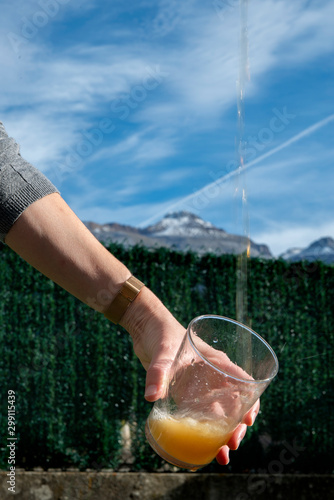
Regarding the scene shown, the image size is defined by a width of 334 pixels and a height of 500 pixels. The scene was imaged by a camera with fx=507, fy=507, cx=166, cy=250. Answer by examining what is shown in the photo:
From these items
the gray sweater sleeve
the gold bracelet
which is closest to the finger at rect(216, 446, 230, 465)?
the gold bracelet

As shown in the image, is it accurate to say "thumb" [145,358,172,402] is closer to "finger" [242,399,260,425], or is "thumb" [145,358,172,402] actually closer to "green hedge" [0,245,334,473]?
"finger" [242,399,260,425]

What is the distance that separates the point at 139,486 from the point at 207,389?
14.2ft

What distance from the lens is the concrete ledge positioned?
5074 mm

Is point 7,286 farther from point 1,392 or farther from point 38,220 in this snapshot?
point 38,220

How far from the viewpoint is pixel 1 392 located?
5.16 metres

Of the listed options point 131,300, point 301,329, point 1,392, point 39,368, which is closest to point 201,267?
point 301,329

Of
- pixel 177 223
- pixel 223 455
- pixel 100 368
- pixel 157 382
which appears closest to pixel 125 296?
pixel 157 382

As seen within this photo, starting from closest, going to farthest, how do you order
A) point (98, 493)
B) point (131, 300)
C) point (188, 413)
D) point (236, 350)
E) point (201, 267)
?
1. point (188, 413)
2. point (236, 350)
3. point (131, 300)
4. point (98, 493)
5. point (201, 267)

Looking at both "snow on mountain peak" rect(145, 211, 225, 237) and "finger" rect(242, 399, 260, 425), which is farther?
"snow on mountain peak" rect(145, 211, 225, 237)

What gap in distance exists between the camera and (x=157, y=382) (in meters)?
1.47

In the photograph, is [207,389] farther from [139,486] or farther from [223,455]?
[139,486]

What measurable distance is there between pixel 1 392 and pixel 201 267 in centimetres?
244

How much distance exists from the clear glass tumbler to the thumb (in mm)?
15

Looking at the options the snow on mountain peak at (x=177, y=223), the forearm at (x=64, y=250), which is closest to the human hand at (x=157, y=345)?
the forearm at (x=64, y=250)
